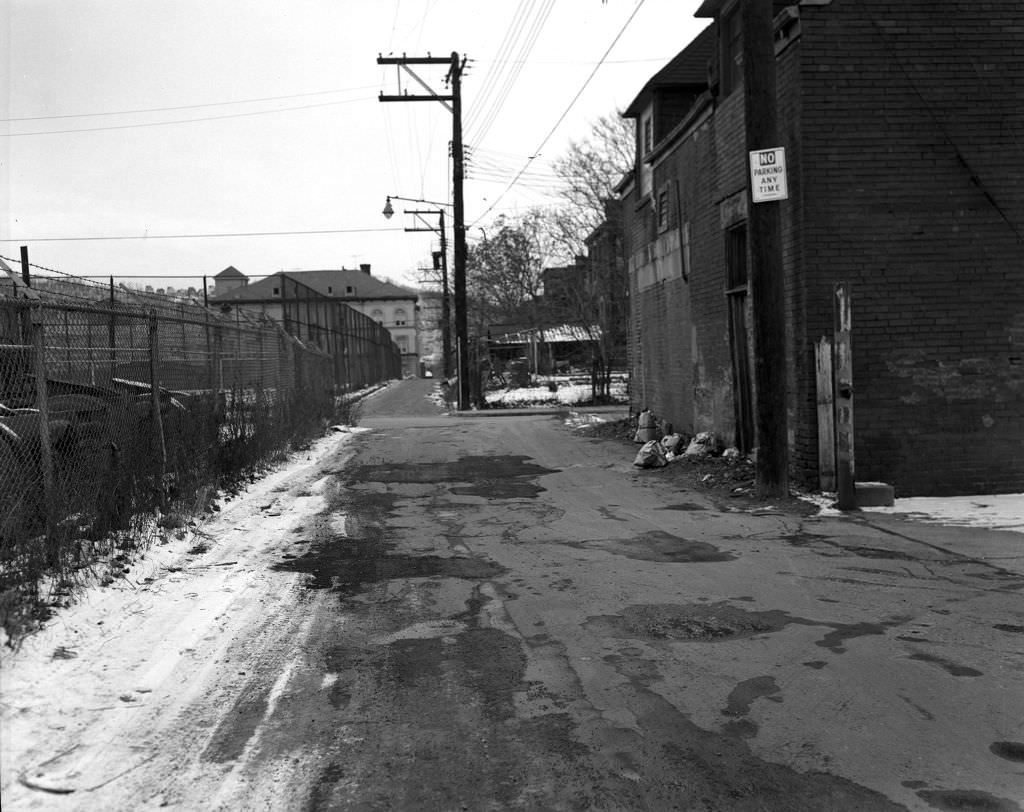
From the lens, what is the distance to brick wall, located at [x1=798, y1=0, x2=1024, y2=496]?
30.1 ft

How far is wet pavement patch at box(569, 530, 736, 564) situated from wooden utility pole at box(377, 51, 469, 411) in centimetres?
2074

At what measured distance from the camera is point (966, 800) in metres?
3.11

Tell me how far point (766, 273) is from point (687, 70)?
9824 mm

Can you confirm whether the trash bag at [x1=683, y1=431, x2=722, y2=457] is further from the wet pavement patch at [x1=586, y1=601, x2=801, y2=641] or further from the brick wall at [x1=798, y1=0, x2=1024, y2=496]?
the wet pavement patch at [x1=586, y1=601, x2=801, y2=641]

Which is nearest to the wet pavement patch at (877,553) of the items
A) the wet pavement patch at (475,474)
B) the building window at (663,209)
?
the wet pavement patch at (475,474)

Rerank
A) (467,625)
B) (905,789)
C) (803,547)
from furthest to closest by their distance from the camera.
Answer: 1. (803,547)
2. (467,625)
3. (905,789)

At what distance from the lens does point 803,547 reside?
7.19 meters

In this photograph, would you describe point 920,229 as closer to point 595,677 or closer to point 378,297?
point 595,677

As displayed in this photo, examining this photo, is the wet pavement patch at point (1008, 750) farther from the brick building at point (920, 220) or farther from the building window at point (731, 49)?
the building window at point (731, 49)

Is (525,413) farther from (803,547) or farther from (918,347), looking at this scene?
(803,547)

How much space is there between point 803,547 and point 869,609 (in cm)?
178

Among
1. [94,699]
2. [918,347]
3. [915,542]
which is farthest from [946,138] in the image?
[94,699]

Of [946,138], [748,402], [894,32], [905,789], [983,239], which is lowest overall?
[905,789]

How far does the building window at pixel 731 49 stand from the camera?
1166 centimetres
